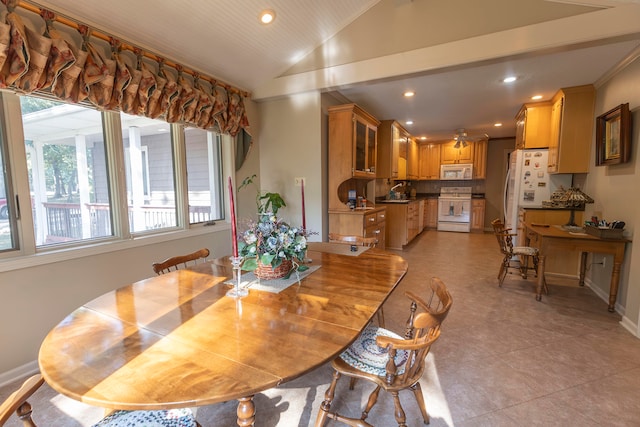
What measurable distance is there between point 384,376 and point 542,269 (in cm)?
276

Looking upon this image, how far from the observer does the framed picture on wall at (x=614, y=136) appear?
264cm

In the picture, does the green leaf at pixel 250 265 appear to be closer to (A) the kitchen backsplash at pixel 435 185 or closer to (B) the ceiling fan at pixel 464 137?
(A) the kitchen backsplash at pixel 435 185

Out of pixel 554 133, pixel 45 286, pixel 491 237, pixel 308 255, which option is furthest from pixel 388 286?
pixel 491 237

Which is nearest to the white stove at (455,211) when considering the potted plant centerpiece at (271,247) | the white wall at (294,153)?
the white wall at (294,153)

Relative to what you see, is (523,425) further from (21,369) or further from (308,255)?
(21,369)

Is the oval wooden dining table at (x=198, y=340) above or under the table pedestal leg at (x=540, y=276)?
above

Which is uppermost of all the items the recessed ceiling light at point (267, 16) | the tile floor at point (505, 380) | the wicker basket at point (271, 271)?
the recessed ceiling light at point (267, 16)

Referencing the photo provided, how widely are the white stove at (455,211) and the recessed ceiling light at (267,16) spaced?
6.21 metres

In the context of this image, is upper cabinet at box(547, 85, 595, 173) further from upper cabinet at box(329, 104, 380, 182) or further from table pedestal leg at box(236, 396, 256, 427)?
table pedestal leg at box(236, 396, 256, 427)

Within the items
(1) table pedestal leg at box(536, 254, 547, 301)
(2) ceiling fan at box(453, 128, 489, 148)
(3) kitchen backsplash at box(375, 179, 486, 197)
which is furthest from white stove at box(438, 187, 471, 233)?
(1) table pedestal leg at box(536, 254, 547, 301)

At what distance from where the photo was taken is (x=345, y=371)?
1.22 m

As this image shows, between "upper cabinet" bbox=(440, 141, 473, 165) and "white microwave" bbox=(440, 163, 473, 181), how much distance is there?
0.12 metres

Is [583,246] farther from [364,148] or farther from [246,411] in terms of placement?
[246,411]

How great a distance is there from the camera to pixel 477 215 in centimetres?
732
